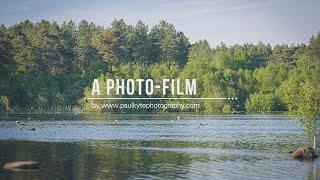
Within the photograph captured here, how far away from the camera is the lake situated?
48344 mm

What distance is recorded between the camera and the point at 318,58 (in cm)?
19888

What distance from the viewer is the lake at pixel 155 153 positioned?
48.3 meters

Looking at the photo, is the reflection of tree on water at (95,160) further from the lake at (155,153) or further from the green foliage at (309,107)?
the green foliage at (309,107)

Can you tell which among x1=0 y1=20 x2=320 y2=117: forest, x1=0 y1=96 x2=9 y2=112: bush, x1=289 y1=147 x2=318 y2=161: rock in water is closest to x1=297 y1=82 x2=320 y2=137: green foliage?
x1=289 y1=147 x2=318 y2=161: rock in water

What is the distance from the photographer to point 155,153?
65.3 m

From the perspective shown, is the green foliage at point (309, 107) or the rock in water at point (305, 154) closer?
the rock in water at point (305, 154)

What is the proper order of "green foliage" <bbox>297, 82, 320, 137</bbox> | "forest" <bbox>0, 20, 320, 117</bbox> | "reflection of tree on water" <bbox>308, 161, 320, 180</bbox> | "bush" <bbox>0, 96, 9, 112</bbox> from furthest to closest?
"forest" <bbox>0, 20, 320, 117</bbox>
"bush" <bbox>0, 96, 9, 112</bbox>
"green foliage" <bbox>297, 82, 320, 137</bbox>
"reflection of tree on water" <bbox>308, 161, 320, 180</bbox>

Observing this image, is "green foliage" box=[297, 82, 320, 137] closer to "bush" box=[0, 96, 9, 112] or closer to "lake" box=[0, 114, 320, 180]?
"lake" box=[0, 114, 320, 180]

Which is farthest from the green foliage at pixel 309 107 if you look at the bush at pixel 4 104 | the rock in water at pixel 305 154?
the bush at pixel 4 104

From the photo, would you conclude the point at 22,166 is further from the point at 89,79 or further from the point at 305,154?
the point at 89,79

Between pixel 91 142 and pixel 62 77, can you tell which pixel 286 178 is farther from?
pixel 62 77

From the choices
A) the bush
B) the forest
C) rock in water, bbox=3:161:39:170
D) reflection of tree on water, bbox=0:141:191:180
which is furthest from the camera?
the forest

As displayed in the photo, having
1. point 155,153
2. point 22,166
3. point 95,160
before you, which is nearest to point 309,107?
point 155,153

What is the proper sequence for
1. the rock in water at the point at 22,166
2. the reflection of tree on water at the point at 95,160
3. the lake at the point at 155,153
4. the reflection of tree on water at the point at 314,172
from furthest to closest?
1. the rock in water at the point at 22,166
2. the lake at the point at 155,153
3. the reflection of tree on water at the point at 95,160
4. the reflection of tree on water at the point at 314,172
